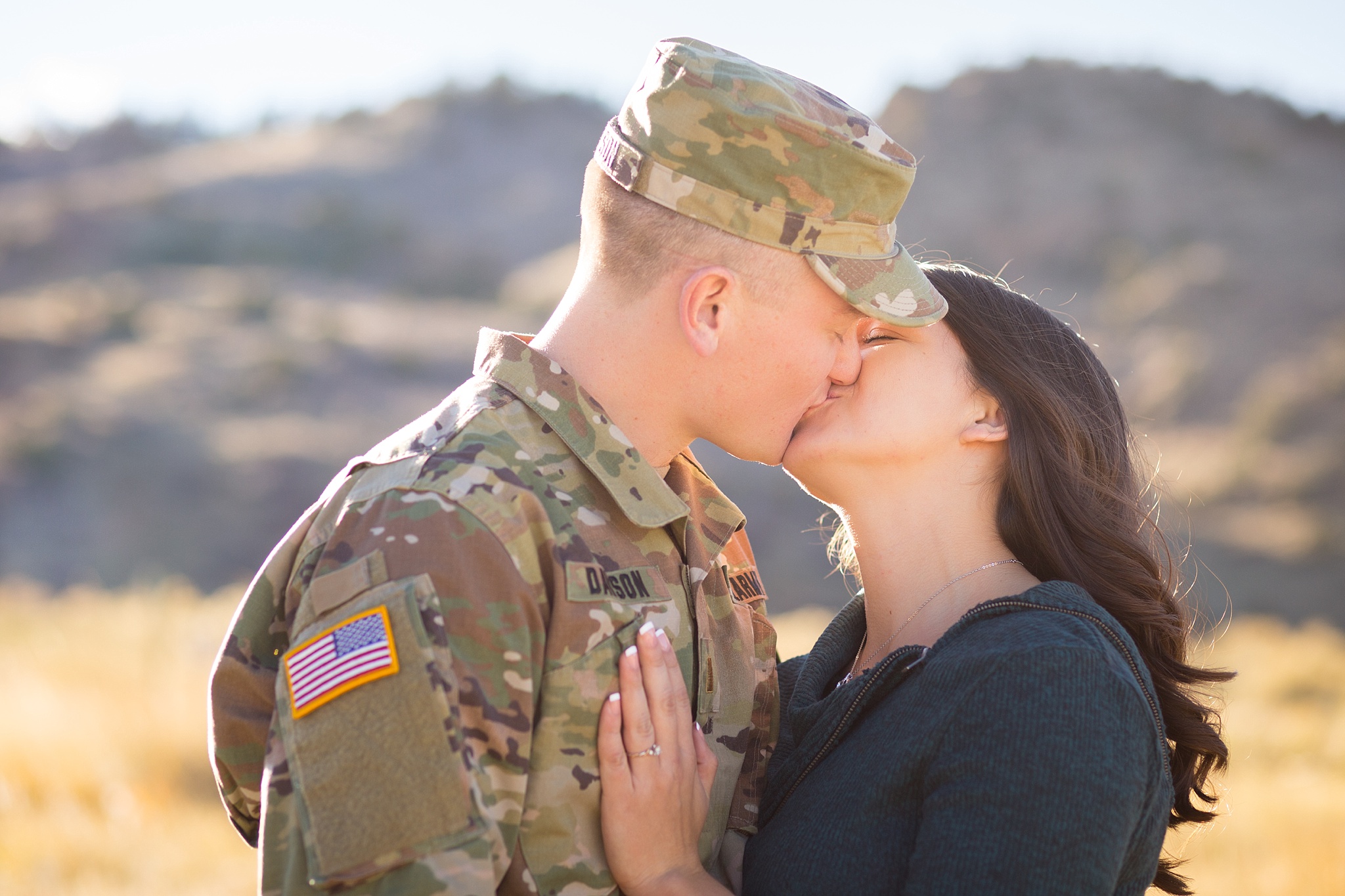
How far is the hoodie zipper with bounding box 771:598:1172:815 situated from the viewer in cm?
240

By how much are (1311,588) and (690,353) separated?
1935 centimetres

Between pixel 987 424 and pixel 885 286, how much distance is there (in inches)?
25.1

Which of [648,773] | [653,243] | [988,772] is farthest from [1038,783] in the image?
[653,243]

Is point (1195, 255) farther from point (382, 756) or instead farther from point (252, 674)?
point (382, 756)

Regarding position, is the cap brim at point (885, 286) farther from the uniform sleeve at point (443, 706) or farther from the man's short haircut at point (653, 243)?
the uniform sleeve at point (443, 706)

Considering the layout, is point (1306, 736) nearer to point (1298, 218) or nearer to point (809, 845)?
point (809, 845)

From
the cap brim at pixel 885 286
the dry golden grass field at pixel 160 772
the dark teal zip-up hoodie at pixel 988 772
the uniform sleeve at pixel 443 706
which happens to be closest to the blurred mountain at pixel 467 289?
the dry golden grass field at pixel 160 772

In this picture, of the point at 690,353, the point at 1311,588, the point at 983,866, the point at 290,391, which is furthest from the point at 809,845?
the point at 290,391

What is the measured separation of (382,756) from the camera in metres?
1.89

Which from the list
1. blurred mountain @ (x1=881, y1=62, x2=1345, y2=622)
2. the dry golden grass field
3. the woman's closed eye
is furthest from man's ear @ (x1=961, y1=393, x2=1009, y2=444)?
blurred mountain @ (x1=881, y1=62, x2=1345, y2=622)

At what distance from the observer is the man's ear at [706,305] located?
8.32ft

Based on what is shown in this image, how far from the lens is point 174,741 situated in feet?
20.9

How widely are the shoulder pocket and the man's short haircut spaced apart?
1027mm

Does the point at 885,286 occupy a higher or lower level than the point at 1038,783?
higher
